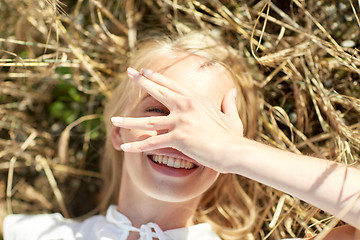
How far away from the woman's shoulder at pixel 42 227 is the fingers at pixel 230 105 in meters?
1.13

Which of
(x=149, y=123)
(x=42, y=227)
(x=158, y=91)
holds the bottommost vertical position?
(x=42, y=227)

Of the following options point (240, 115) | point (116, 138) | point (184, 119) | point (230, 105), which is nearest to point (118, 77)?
point (116, 138)

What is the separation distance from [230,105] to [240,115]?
1.73ft

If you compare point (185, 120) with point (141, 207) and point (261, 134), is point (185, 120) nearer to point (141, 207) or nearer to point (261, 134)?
point (141, 207)

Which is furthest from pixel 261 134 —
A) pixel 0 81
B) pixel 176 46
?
pixel 0 81

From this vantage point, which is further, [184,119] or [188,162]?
[188,162]

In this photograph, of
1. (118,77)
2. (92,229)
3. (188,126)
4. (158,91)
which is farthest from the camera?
(118,77)

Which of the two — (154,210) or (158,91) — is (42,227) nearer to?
(154,210)

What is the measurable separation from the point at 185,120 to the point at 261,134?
1.14 meters

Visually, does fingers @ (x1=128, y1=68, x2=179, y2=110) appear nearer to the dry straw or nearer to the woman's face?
the woman's face

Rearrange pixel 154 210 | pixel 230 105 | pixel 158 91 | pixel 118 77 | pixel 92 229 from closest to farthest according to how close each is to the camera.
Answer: pixel 158 91 → pixel 230 105 → pixel 154 210 → pixel 92 229 → pixel 118 77

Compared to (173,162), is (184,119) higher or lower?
higher

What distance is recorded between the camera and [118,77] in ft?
9.83

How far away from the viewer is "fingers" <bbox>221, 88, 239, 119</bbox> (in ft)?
6.44
